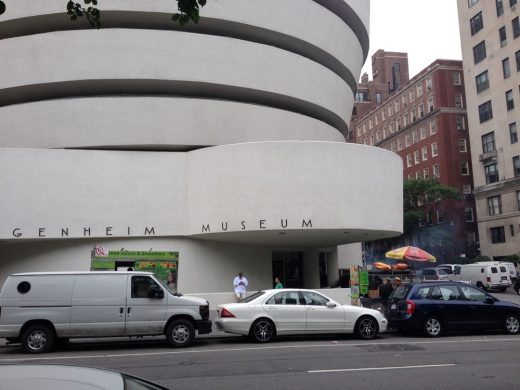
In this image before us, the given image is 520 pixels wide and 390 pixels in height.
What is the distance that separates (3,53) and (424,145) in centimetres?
5754

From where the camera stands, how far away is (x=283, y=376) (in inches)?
360

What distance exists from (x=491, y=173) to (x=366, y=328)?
45.2 metres

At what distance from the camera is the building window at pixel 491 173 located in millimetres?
53062

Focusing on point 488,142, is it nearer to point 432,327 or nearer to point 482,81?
point 482,81

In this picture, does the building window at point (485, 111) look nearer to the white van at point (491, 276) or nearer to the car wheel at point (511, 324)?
the white van at point (491, 276)

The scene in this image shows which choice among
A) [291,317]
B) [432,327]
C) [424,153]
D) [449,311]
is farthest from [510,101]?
[291,317]

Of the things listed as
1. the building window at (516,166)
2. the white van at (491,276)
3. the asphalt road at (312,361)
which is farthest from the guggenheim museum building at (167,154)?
the building window at (516,166)

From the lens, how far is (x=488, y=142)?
54062mm

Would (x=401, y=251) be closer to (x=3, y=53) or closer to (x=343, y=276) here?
(x=343, y=276)

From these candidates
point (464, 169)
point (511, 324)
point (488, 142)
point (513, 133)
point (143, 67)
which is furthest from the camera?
point (464, 169)

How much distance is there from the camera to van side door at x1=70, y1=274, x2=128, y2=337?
12586 mm

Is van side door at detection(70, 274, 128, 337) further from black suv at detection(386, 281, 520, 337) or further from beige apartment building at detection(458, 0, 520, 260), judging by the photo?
beige apartment building at detection(458, 0, 520, 260)

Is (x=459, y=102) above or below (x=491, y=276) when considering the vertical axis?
above

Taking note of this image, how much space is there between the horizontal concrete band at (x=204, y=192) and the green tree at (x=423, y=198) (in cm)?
3770
